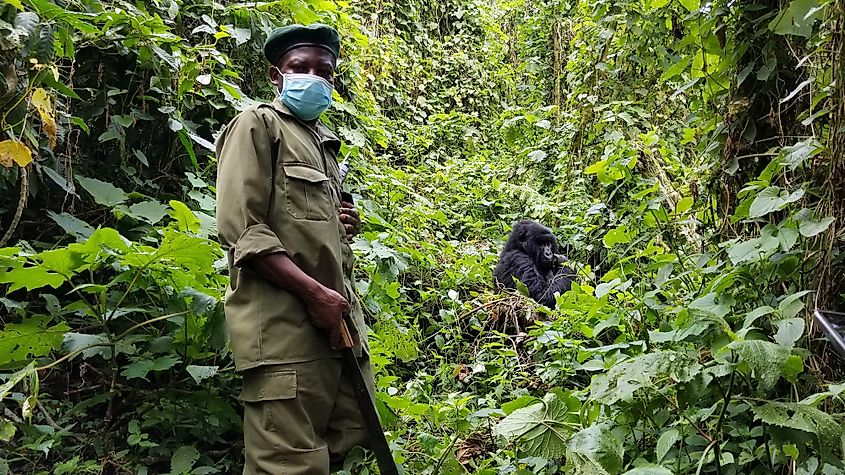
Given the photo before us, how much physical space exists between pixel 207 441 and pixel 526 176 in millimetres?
5456

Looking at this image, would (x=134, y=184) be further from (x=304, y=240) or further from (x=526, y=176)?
(x=526, y=176)

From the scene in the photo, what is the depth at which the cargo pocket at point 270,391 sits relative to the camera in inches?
69.8

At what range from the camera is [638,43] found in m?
3.92

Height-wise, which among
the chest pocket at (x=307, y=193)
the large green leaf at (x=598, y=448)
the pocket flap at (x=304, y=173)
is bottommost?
the large green leaf at (x=598, y=448)

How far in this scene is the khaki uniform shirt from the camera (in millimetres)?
1808

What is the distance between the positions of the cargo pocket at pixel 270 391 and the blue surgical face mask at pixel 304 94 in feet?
2.85

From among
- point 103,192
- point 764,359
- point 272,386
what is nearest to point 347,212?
point 272,386

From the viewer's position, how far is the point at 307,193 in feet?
6.41

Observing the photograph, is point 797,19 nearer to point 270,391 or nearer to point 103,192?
point 270,391

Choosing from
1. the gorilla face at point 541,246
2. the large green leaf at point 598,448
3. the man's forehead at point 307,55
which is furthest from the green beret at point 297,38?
the gorilla face at point 541,246

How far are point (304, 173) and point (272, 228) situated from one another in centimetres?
20

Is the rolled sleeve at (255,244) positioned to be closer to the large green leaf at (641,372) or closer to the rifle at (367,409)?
the rifle at (367,409)

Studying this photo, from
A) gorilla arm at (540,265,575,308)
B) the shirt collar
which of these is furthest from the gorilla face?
the shirt collar

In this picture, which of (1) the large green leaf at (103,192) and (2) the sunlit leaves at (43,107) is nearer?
(2) the sunlit leaves at (43,107)
